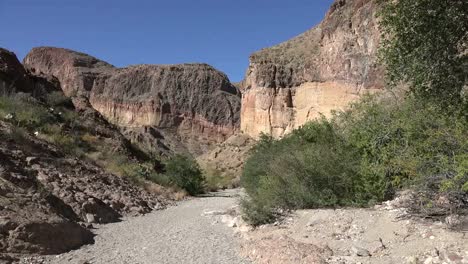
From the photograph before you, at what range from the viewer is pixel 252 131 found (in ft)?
257

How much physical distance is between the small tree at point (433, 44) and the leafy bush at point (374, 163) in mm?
512

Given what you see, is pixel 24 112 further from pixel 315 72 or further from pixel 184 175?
pixel 315 72

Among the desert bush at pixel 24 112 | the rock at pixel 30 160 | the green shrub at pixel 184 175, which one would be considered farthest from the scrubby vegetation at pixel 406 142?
the green shrub at pixel 184 175

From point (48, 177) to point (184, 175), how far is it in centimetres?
2023

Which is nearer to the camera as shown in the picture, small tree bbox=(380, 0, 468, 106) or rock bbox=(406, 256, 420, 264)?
rock bbox=(406, 256, 420, 264)

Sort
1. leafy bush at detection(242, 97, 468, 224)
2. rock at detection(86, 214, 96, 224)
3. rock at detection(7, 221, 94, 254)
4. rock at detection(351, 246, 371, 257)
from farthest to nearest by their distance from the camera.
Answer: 1. rock at detection(86, 214, 96, 224)
2. leafy bush at detection(242, 97, 468, 224)
3. rock at detection(7, 221, 94, 254)
4. rock at detection(351, 246, 371, 257)

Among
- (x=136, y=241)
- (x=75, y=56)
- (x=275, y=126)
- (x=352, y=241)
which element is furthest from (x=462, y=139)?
(x=75, y=56)

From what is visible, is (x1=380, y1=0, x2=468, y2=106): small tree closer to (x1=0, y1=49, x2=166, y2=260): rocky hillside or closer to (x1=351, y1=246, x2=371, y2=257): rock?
(x1=351, y1=246, x2=371, y2=257): rock

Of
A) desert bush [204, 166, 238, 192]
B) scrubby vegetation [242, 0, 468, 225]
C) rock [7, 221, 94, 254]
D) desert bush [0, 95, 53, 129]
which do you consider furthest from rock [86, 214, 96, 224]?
desert bush [204, 166, 238, 192]

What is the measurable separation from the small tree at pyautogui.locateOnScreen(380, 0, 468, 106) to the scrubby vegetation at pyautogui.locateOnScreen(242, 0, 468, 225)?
0.07 feet

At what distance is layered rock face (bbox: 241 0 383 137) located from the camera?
5116 centimetres

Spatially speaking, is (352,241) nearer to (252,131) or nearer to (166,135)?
(252,131)

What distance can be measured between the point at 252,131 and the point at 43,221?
69.3 m

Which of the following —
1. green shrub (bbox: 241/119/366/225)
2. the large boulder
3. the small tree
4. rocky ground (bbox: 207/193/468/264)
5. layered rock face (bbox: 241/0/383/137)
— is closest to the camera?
rocky ground (bbox: 207/193/468/264)
